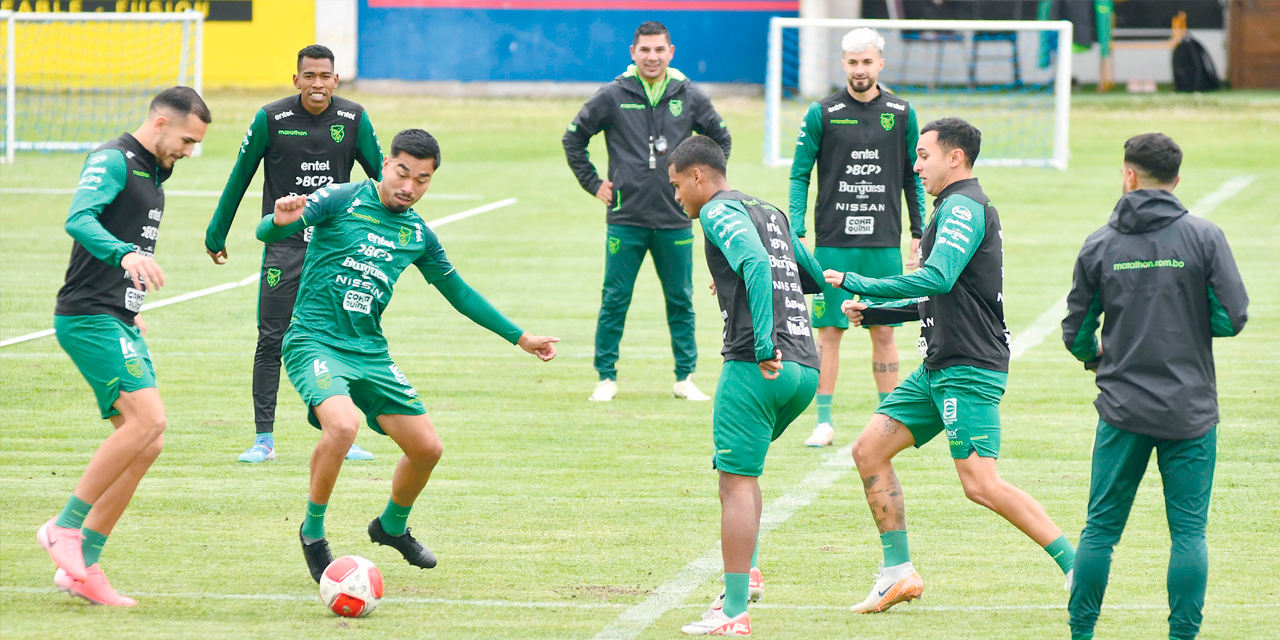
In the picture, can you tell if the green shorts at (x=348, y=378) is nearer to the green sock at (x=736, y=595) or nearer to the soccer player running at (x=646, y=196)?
the green sock at (x=736, y=595)

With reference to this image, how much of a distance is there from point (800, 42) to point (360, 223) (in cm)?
2558

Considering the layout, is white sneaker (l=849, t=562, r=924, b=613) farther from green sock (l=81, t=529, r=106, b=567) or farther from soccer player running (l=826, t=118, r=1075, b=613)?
green sock (l=81, t=529, r=106, b=567)

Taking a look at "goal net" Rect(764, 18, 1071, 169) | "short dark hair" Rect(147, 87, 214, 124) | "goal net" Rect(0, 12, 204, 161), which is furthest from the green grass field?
"goal net" Rect(0, 12, 204, 161)

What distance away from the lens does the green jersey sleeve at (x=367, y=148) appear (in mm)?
8656

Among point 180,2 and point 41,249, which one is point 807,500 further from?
point 180,2

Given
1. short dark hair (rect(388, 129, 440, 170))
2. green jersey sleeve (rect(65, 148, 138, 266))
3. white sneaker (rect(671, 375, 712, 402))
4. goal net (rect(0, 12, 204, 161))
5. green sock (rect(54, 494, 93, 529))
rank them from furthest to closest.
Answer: goal net (rect(0, 12, 204, 161)) < white sneaker (rect(671, 375, 712, 402)) < short dark hair (rect(388, 129, 440, 170)) < green sock (rect(54, 494, 93, 529)) < green jersey sleeve (rect(65, 148, 138, 266))

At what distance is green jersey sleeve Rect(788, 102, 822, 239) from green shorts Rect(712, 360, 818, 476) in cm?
341

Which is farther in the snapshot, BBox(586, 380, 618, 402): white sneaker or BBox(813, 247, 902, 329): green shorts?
BBox(586, 380, 618, 402): white sneaker

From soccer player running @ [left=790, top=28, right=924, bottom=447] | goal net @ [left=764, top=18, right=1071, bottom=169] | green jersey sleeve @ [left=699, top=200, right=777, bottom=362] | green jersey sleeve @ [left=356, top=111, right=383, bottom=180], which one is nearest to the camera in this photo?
green jersey sleeve @ [left=699, top=200, right=777, bottom=362]

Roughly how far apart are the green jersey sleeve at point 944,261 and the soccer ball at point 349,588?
2.37 m

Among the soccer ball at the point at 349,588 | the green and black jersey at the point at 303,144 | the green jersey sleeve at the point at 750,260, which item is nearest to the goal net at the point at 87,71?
the green and black jersey at the point at 303,144

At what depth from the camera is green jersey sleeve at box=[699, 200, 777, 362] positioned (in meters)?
5.59

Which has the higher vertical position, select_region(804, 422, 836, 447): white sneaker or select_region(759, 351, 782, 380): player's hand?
select_region(759, 351, 782, 380): player's hand

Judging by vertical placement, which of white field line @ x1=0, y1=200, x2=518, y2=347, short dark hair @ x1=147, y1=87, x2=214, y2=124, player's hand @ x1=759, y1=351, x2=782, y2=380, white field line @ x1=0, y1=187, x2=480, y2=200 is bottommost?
white field line @ x1=0, y1=200, x2=518, y2=347
